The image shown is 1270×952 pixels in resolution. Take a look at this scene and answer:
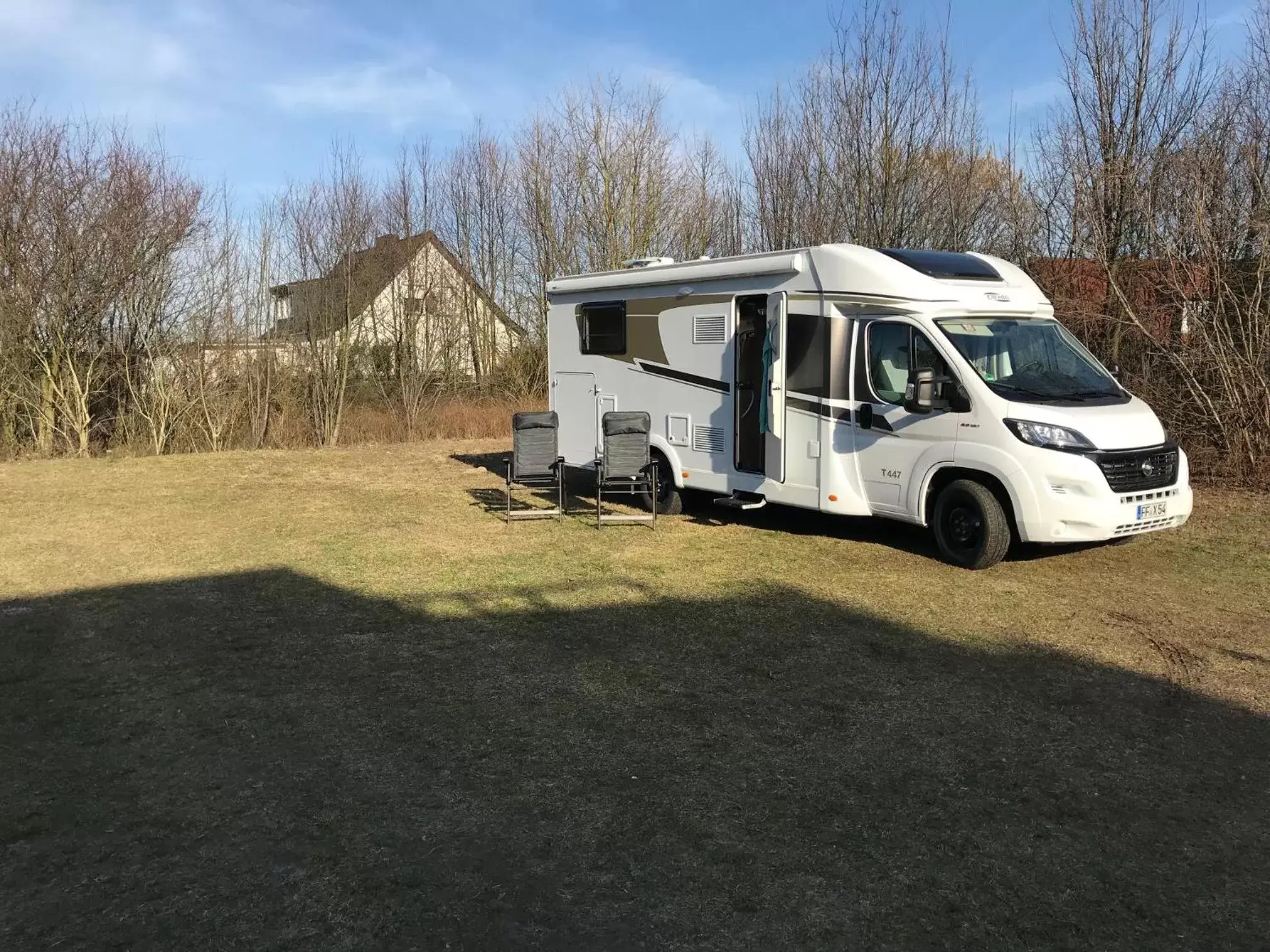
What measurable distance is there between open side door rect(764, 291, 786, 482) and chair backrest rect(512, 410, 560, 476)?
264 cm

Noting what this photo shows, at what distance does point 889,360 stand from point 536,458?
406 cm

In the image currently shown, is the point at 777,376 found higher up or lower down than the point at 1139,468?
higher up

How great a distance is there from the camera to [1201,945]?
9.70ft

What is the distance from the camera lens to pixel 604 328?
10.9 m

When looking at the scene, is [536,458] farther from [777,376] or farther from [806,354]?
[806,354]

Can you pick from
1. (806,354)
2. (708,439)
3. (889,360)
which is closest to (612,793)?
(889,360)

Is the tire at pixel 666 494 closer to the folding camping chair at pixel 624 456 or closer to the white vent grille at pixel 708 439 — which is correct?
the folding camping chair at pixel 624 456

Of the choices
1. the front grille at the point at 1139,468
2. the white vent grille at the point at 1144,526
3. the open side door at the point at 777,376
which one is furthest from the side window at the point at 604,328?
the white vent grille at the point at 1144,526

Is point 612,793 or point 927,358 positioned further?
point 927,358

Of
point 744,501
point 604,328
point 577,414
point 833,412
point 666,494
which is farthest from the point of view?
point 577,414

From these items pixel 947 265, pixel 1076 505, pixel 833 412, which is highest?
pixel 947 265

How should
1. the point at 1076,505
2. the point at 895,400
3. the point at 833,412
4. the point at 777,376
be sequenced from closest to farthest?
the point at 1076,505, the point at 895,400, the point at 833,412, the point at 777,376

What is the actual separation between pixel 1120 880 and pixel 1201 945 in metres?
0.37

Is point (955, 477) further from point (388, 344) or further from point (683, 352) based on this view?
point (388, 344)
